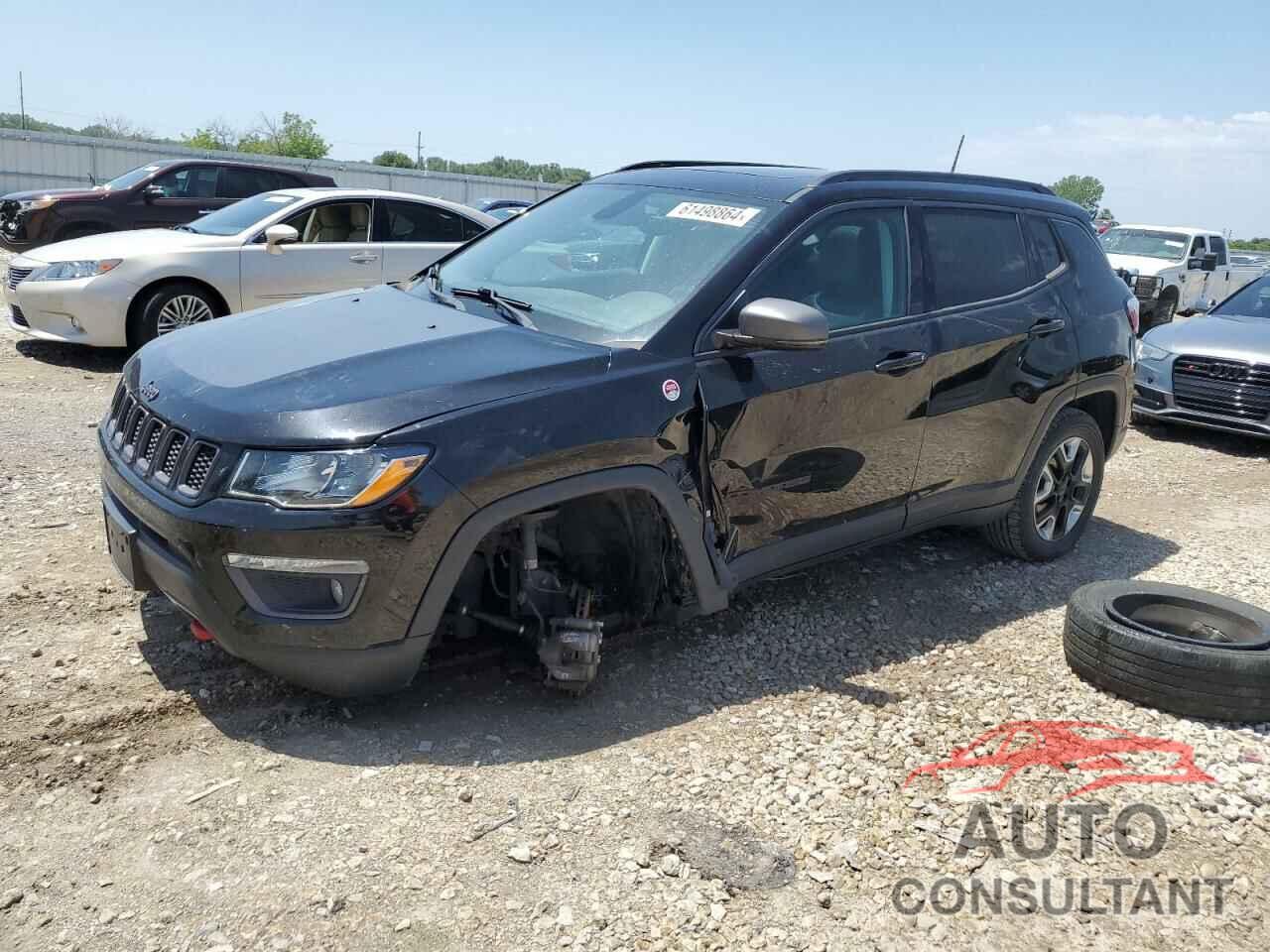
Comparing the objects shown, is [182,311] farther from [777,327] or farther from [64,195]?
[777,327]

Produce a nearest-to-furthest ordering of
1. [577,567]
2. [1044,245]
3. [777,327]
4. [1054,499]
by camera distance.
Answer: [777,327] → [577,567] → [1044,245] → [1054,499]

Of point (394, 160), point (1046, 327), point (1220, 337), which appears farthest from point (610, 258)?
point (394, 160)

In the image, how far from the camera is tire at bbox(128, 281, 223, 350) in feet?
28.1

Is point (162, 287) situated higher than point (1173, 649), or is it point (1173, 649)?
point (162, 287)

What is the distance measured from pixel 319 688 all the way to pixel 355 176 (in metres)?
30.4

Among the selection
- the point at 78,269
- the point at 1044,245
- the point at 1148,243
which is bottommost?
the point at 78,269

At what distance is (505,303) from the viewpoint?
3.95m

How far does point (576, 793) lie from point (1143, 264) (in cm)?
1580

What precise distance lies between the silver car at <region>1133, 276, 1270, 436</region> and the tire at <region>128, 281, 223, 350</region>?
7.67 meters

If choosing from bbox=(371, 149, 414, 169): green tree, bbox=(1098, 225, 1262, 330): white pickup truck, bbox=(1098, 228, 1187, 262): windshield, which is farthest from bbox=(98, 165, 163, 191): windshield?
bbox=(371, 149, 414, 169): green tree

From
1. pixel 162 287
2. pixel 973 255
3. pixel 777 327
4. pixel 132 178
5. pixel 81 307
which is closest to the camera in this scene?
pixel 777 327

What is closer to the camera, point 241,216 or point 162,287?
point 162,287

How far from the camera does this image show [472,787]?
3.16m
